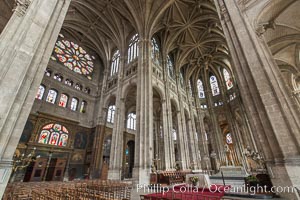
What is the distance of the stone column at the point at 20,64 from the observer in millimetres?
4258

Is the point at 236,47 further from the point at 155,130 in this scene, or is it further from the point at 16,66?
the point at 155,130

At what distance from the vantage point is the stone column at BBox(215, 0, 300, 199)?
4469mm

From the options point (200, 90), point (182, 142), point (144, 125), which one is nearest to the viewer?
point (144, 125)

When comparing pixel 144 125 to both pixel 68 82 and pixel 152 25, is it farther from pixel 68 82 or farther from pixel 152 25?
pixel 68 82

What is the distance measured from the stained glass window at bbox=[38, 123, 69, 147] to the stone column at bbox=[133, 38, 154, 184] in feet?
32.9

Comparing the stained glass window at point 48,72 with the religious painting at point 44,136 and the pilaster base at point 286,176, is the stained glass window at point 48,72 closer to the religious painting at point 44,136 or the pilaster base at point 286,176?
the religious painting at point 44,136

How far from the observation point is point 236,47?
6562 mm

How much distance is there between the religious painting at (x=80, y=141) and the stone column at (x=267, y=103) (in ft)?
60.6

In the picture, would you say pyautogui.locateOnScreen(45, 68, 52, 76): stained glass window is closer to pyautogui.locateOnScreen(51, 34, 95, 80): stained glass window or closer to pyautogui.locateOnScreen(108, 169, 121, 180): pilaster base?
pyautogui.locateOnScreen(51, 34, 95, 80): stained glass window

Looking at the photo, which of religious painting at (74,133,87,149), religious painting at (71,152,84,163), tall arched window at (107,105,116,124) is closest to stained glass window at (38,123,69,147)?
religious painting at (74,133,87,149)

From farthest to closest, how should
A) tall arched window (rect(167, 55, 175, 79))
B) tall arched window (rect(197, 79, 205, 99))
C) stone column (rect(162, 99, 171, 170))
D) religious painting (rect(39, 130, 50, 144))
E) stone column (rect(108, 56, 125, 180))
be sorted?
tall arched window (rect(197, 79, 205, 99)) → tall arched window (rect(167, 55, 175, 79)) → religious painting (rect(39, 130, 50, 144)) → stone column (rect(162, 99, 171, 170)) → stone column (rect(108, 56, 125, 180))

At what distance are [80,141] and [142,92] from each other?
1127 centimetres

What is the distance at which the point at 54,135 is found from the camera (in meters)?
15.5

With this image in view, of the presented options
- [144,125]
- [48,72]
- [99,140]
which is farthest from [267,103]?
[48,72]
